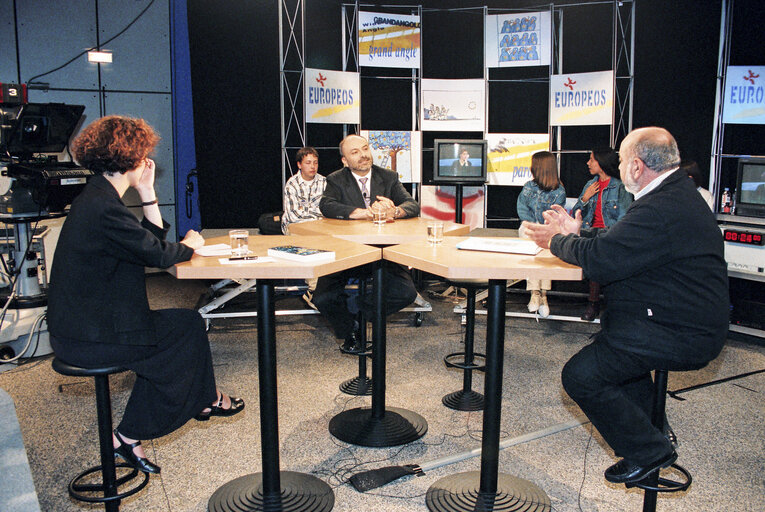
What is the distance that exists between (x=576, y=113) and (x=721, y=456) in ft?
12.7

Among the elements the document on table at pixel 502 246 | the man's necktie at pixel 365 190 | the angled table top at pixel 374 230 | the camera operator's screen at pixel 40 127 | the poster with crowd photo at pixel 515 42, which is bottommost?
the angled table top at pixel 374 230

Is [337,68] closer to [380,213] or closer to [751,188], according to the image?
[380,213]

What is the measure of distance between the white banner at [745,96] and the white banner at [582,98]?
98cm

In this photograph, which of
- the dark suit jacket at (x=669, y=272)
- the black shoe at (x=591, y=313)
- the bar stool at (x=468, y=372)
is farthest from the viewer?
the black shoe at (x=591, y=313)

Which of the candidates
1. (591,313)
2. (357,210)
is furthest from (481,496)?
(591,313)

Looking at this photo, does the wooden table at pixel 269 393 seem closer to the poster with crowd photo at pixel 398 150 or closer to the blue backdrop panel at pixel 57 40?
the poster with crowd photo at pixel 398 150

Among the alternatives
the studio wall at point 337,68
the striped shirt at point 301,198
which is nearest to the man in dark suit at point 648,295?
the striped shirt at point 301,198

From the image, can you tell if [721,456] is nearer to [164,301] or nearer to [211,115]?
[164,301]

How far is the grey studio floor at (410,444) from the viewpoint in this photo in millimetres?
2506

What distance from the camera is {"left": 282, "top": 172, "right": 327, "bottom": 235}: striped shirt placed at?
5.61 metres

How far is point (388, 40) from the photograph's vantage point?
6.12 m

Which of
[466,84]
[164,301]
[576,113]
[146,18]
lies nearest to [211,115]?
[146,18]

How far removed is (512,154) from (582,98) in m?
0.83

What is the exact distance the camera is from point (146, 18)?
7.04 metres
